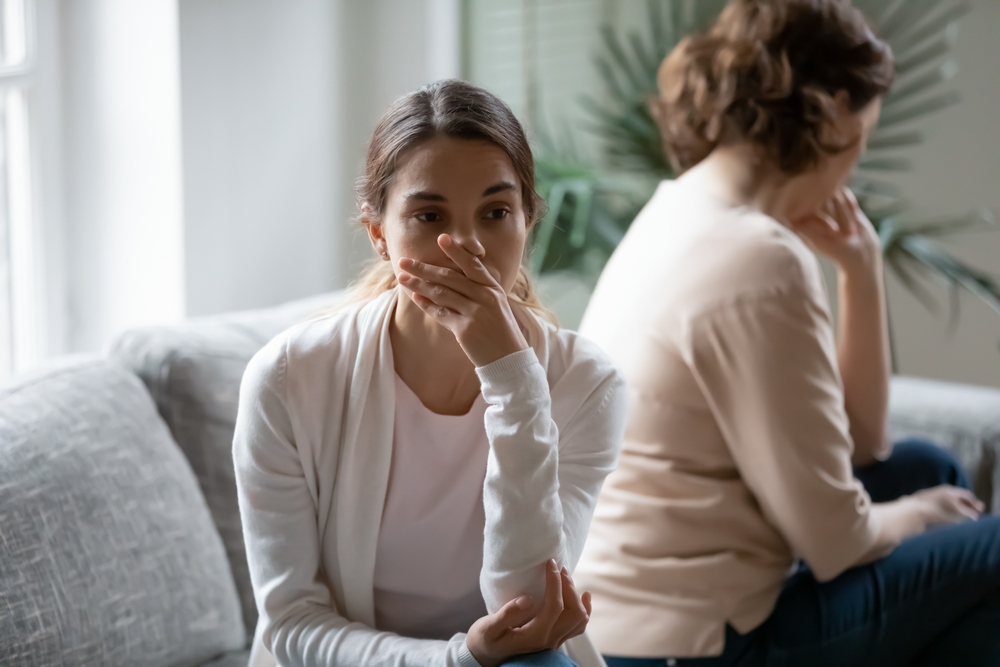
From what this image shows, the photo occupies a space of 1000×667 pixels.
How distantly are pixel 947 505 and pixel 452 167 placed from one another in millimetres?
1070

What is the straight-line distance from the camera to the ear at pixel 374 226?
100 centimetres

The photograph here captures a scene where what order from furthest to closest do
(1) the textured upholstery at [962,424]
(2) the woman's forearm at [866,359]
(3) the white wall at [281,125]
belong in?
(3) the white wall at [281,125] → (1) the textured upholstery at [962,424] → (2) the woman's forearm at [866,359]

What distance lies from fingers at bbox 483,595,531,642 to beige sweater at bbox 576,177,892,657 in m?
0.40

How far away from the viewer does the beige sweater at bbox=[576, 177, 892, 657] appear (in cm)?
125

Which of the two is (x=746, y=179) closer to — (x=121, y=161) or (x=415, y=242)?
(x=415, y=242)

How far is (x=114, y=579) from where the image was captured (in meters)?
1.16

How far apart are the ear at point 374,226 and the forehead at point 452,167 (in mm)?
72

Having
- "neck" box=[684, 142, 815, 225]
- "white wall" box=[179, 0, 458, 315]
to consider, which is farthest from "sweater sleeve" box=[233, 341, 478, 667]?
"white wall" box=[179, 0, 458, 315]

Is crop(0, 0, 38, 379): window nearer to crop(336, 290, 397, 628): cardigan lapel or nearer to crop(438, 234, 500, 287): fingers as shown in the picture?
crop(336, 290, 397, 628): cardigan lapel

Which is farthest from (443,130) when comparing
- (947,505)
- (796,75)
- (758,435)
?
(947,505)

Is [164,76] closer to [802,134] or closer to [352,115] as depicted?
[352,115]

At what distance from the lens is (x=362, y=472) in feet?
3.34

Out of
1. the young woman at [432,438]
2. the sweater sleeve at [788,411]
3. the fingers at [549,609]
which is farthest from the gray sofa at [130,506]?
the sweater sleeve at [788,411]

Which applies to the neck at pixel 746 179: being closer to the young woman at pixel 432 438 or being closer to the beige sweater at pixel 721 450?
the beige sweater at pixel 721 450
